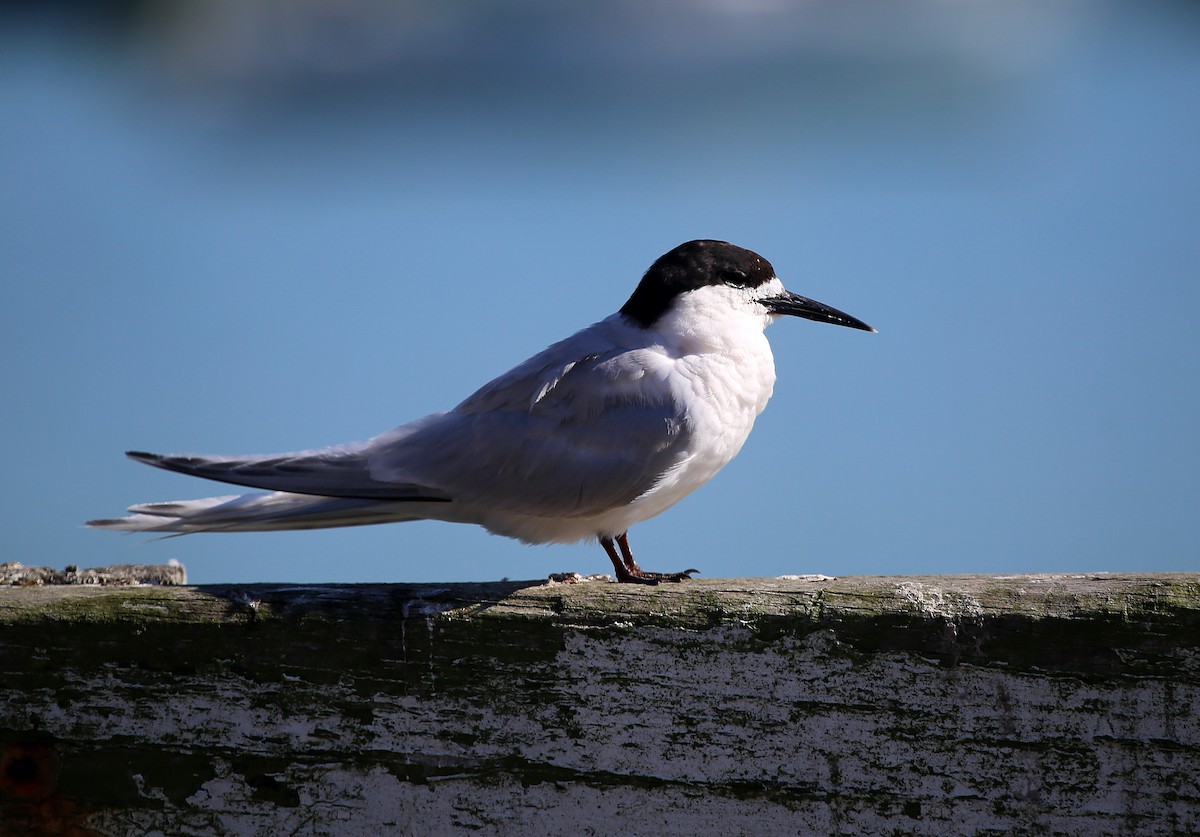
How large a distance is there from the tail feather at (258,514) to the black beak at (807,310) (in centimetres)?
133

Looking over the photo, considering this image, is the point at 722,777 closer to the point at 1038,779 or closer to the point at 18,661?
the point at 1038,779

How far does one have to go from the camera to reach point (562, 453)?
292cm

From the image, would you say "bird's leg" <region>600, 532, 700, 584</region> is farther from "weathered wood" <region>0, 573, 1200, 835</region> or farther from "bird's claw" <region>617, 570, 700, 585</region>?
"weathered wood" <region>0, 573, 1200, 835</region>

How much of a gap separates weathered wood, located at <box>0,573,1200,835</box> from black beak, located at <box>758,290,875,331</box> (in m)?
1.85

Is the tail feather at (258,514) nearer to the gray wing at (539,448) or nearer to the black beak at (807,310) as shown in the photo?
the gray wing at (539,448)

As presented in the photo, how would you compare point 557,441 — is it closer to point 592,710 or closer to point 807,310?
point 807,310

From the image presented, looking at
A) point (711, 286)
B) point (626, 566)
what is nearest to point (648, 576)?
point (626, 566)

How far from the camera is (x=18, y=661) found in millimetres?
1633

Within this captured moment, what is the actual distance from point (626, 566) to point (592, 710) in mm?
1419

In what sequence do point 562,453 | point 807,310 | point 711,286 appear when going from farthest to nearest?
point 807,310, point 711,286, point 562,453

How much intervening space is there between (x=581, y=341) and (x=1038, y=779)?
1867 mm

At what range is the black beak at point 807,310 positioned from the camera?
3408 millimetres

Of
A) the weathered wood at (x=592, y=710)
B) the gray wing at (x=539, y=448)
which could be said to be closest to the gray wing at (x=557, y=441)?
the gray wing at (x=539, y=448)

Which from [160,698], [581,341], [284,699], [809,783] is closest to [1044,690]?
[809,783]
